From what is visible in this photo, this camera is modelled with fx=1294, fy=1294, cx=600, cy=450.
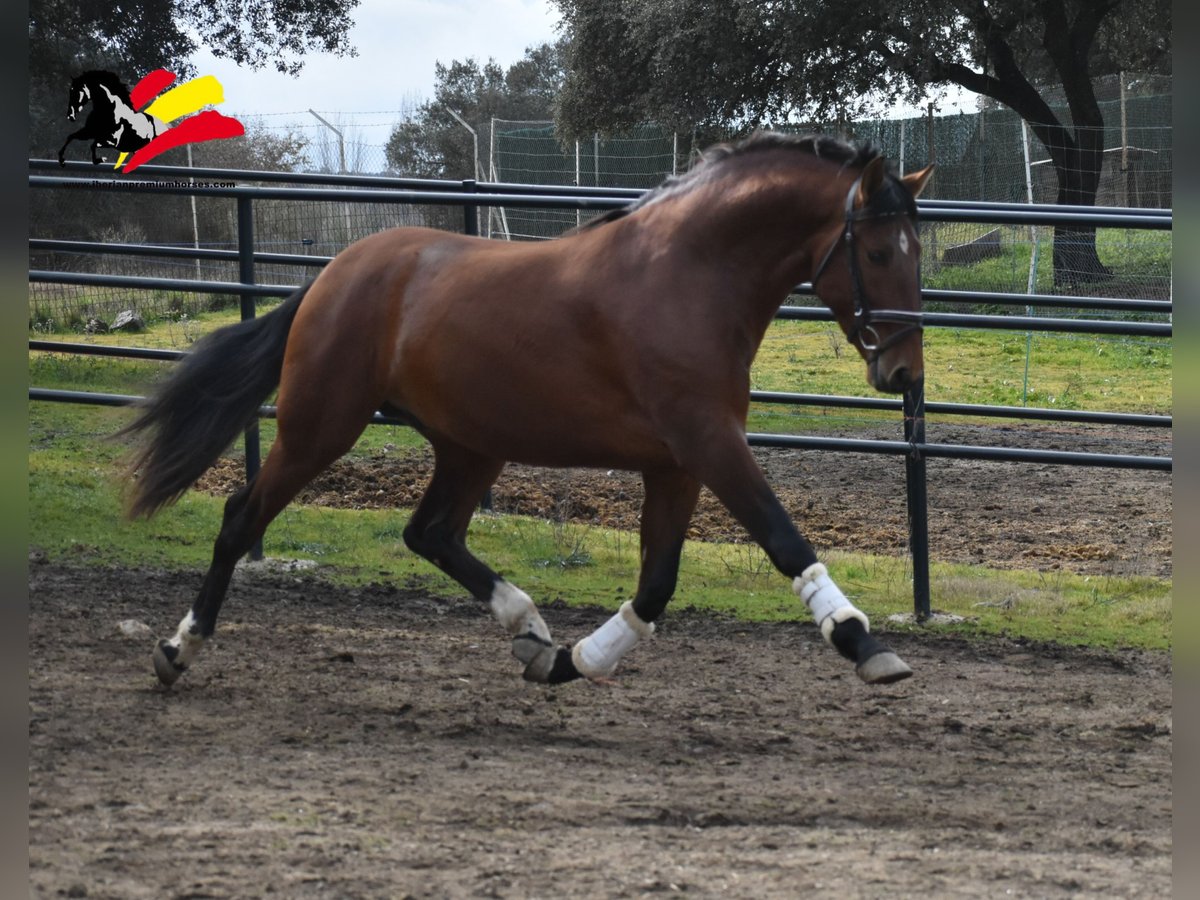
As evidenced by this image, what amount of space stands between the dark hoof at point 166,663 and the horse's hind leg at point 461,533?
923mm

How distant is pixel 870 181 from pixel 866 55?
19.5m

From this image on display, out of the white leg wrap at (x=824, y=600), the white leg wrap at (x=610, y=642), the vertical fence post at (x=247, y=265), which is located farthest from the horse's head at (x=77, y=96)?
the white leg wrap at (x=824, y=600)

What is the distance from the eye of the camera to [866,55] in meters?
22.0

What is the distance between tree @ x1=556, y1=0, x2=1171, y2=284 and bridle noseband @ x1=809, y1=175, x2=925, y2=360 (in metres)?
17.7

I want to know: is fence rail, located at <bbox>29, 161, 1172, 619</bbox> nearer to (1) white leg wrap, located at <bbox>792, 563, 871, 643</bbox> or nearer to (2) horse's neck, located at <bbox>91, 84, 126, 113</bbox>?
(1) white leg wrap, located at <bbox>792, 563, 871, 643</bbox>

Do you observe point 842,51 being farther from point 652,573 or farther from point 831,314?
point 652,573

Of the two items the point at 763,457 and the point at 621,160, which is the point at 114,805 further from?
the point at 621,160

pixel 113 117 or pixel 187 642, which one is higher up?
pixel 113 117

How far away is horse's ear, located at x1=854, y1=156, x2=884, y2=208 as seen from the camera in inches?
148

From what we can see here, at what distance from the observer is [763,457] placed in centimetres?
939

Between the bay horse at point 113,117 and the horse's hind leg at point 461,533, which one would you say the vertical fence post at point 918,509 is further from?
the bay horse at point 113,117

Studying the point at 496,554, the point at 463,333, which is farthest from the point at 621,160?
the point at 463,333

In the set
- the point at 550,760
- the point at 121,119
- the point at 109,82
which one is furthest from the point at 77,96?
the point at 550,760

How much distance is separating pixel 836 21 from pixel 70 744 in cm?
2033
